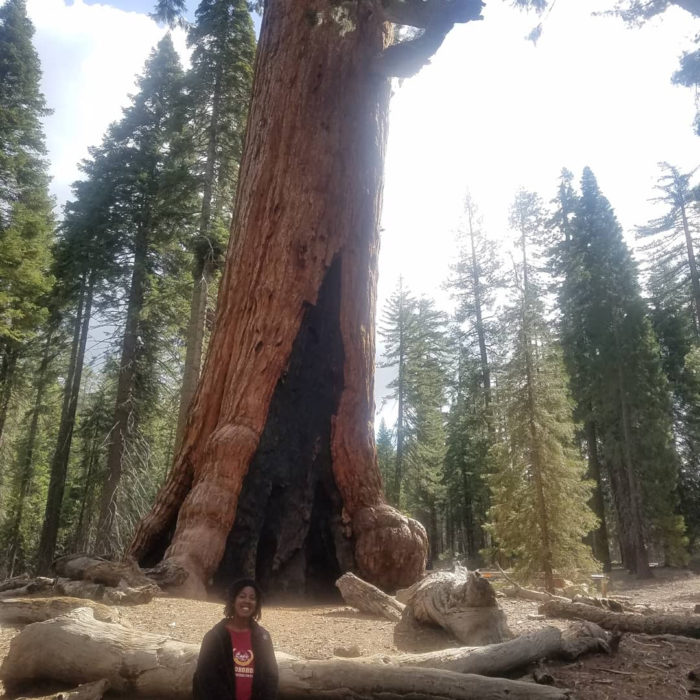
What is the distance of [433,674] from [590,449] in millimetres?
23313

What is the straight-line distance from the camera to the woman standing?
2387 millimetres

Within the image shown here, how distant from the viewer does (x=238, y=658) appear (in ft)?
8.16

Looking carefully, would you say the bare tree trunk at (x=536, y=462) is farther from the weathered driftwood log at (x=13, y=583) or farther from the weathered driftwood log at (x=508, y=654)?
the weathered driftwood log at (x=13, y=583)

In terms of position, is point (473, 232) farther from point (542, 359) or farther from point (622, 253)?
point (542, 359)

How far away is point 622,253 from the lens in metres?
24.5

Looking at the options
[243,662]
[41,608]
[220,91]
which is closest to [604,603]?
[243,662]

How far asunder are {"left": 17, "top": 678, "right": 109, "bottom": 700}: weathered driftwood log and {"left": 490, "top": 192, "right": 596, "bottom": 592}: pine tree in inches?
431

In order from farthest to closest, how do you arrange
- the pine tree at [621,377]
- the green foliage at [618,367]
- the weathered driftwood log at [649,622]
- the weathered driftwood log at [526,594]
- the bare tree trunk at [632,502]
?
the green foliage at [618,367]
the pine tree at [621,377]
the bare tree trunk at [632,502]
the weathered driftwood log at [526,594]
the weathered driftwood log at [649,622]

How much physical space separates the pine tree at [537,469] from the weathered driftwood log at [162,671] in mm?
10217

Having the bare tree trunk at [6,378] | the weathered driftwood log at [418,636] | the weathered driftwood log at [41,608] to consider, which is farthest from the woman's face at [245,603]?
the bare tree trunk at [6,378]

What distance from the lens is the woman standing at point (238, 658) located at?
2387 millimetres

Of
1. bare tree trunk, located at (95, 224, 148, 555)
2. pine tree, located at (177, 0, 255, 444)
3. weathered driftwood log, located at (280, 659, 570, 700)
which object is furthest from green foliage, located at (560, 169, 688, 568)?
weathered driftwood log, located at (280, 659, 570, 700)

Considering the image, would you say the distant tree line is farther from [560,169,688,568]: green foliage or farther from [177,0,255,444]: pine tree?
[177,0,255,444]: pine tree

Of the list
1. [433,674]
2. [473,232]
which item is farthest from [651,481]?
[433,674]
